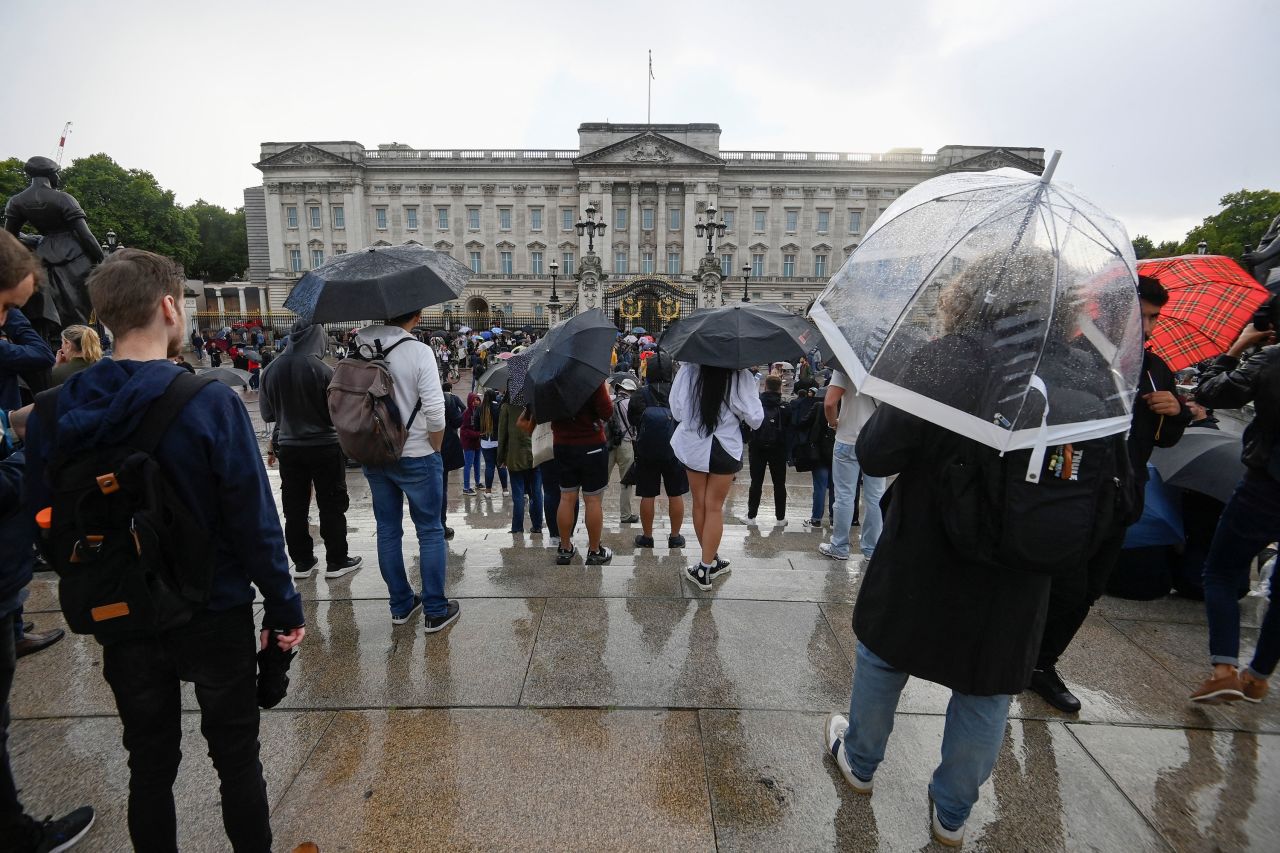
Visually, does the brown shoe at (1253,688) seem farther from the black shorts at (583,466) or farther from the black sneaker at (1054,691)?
the black shorts at (583,466)

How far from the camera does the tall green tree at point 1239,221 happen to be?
145 feet

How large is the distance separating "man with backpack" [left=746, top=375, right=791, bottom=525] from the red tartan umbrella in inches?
132

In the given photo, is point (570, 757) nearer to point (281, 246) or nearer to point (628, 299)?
point (628, 299)

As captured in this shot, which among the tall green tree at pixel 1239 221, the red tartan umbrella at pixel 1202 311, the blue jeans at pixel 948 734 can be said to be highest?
the tall green tree at pixel 1239 221

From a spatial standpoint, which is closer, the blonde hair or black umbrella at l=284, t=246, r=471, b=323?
black umbrella at l=284, t=246, r=471, b=323

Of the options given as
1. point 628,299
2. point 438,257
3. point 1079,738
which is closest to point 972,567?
point 1079,738

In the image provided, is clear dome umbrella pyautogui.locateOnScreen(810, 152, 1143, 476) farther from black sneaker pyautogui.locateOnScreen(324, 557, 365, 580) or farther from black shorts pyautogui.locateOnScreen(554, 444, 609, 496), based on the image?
black sneaker pyautogui.locateOnScreen(324, 557, 365, 580)

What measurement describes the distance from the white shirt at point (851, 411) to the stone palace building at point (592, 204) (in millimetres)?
48208

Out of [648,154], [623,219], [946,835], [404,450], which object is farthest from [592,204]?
[946,835]

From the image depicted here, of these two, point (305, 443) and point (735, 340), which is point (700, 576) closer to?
point (735, 340)

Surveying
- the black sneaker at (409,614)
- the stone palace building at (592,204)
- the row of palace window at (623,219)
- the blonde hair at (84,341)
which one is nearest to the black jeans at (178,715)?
the black sneaker at (409,614)

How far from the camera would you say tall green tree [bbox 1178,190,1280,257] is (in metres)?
44.1

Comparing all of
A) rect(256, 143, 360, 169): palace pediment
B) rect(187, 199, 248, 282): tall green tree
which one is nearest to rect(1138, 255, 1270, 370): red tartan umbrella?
rect(256, 143, 360, 169): palace pediment

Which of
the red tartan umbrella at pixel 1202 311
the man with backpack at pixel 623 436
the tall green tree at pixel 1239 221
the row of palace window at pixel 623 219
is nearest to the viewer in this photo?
the red tartan umbrella at pixel 1202 311
